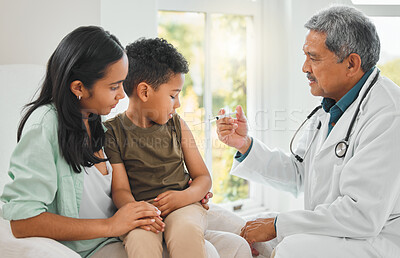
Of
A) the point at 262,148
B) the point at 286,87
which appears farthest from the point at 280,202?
the point at 262,148

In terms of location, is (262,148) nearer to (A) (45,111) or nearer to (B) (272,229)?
(B) (272,229)

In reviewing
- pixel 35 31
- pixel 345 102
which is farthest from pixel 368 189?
pixel 35 31

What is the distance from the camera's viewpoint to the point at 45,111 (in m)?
1.23

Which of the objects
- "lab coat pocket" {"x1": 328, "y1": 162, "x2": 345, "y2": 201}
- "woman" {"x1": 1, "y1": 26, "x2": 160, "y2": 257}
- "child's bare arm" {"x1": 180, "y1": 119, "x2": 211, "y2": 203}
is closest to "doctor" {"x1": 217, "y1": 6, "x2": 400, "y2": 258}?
"lab coat pocket" {"x1": 328, "y1": 162, "x2": 345, "y2": 201}

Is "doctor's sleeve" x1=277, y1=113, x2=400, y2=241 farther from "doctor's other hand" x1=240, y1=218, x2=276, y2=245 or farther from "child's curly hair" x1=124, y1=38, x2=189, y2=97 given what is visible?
"child's curly hair" x1=124, y1=38, x2=189, y2=97

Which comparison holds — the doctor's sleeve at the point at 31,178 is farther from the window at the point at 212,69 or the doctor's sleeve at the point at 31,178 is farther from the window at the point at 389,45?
the window at the point at 389,45

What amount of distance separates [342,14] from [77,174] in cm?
108

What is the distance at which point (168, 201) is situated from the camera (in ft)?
4.69

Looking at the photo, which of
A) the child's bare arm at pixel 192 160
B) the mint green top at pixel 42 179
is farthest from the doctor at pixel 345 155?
the mint green top at pixel 42 179

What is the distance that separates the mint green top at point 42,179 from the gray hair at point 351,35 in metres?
0.99

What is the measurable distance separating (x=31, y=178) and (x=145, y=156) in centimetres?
50

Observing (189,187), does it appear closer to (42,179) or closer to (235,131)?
(235,131)

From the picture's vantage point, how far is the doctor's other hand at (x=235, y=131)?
176 centimetres

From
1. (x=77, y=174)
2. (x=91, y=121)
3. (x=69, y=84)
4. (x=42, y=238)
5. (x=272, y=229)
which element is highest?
(x=69, y=84)
